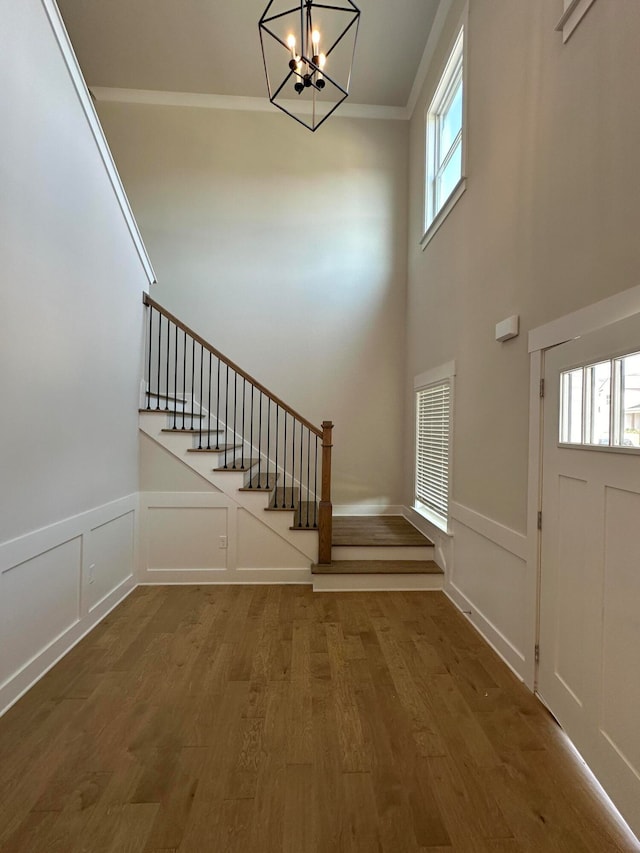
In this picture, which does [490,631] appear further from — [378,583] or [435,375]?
[435,375]

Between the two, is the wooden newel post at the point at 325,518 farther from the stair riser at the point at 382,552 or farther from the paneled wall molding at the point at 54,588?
the paneled wall molding at the point at 54,588

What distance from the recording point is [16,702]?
2117 mm

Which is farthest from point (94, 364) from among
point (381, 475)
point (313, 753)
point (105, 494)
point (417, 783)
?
point (381, 475)

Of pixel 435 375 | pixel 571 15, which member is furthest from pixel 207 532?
pixel 571 15

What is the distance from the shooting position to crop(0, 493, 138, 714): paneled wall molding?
2.11m

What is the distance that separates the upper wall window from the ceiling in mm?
788

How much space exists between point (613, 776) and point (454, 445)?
7.37 feet

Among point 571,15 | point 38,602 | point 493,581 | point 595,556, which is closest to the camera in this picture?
point 595,556

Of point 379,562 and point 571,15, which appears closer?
point 571,15

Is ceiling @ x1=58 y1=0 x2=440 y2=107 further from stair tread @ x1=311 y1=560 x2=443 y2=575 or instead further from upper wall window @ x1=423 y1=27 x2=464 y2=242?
stair tread @ x1=311 y1=560 x2=443 y2=575

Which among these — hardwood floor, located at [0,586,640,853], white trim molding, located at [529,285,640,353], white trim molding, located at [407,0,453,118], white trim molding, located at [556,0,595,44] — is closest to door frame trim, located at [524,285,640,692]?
white trim molding, located at [529,285,640,353]

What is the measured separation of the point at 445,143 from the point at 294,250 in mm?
2018

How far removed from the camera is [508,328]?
2.49 meters

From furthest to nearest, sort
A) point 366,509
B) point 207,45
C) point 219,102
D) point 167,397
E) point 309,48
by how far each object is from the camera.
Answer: point 366,509 < point 219,102 < point 207,45 < point 167,397 < point 309,48
